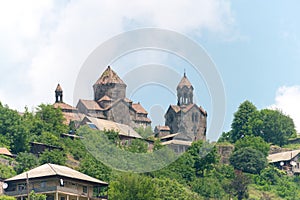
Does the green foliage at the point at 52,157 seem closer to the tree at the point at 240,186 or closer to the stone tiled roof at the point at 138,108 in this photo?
the tree at the point at 240,186

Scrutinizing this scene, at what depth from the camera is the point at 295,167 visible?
337 feet

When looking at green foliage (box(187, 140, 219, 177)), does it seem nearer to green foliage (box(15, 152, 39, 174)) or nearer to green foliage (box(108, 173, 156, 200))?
green foliage (box(15, 152, 39, 174))

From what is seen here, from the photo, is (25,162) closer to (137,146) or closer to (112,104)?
(137,146)

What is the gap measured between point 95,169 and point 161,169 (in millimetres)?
9508

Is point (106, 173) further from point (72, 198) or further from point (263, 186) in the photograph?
point (263, 186)

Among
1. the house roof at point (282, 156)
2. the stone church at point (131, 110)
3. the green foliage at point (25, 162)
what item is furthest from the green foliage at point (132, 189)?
the stone church at point (131, 110)

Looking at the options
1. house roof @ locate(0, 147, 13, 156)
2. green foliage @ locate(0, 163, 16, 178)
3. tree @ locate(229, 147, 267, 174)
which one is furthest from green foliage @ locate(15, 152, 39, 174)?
tree @ locate(229, 147, 267, 174)

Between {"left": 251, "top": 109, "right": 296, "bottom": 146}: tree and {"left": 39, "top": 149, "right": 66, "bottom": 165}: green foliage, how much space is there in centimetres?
3926

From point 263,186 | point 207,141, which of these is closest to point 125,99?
point 207,141

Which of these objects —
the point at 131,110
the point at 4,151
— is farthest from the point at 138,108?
the point at 4,151

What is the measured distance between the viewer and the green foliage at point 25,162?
249 ft

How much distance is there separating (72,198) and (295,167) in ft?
126

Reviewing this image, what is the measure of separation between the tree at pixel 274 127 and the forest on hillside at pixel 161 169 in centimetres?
478

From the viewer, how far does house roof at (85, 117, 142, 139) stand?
10044 cm
